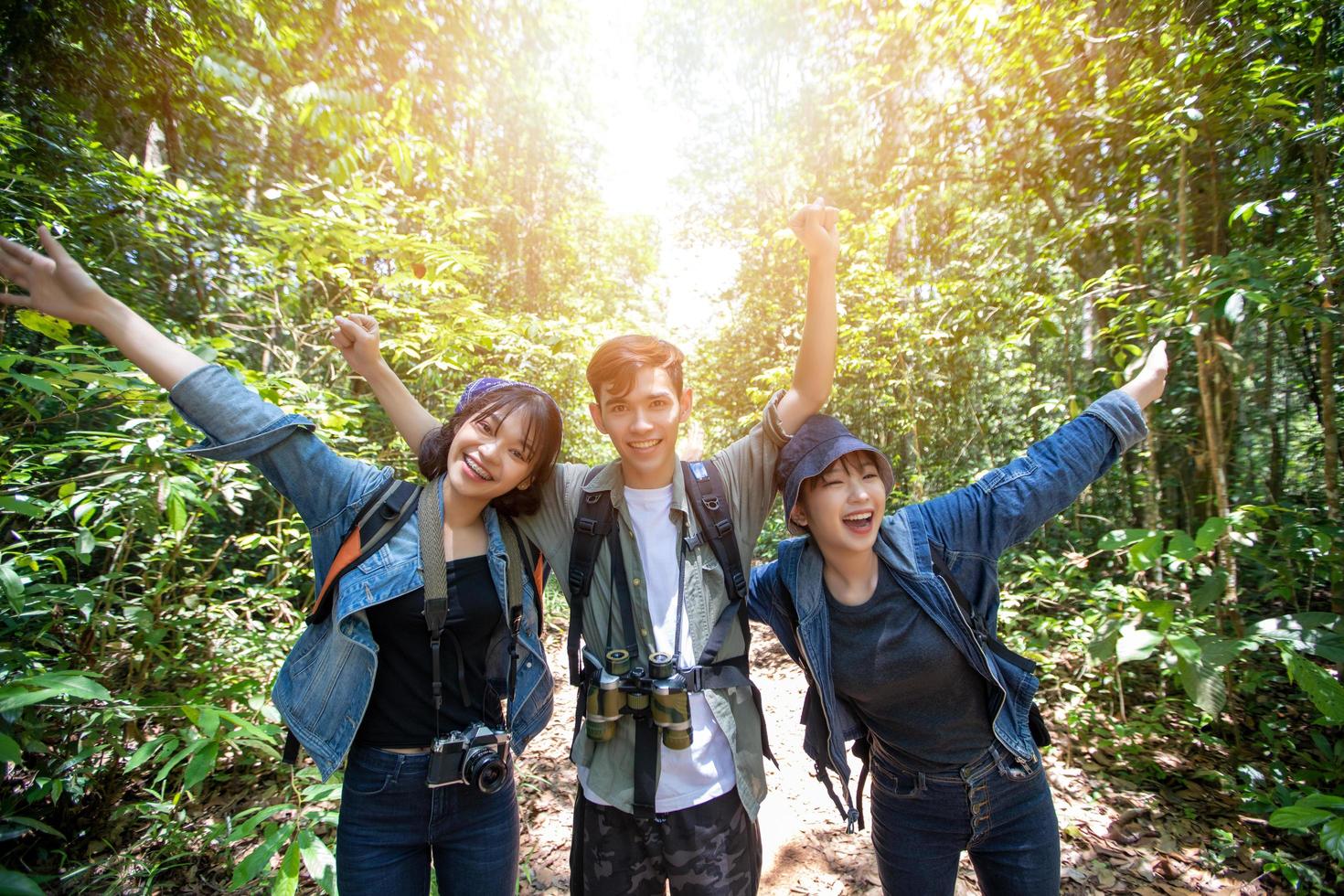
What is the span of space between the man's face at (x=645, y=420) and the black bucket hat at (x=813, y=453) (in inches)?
12.5

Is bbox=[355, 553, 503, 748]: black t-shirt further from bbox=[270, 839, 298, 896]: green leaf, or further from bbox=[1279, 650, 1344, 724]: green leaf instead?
bbox=[1279, 650, 1344, 724]: green leaf

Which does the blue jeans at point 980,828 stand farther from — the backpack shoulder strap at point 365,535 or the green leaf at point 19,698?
the green leaf at point 19,698

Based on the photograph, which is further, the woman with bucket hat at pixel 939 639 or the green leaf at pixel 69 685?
the woman with bucket hat at pixel 939 639

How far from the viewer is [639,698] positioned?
1.51 meters

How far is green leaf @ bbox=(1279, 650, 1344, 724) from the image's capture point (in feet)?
6.29

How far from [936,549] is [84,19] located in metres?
4.74

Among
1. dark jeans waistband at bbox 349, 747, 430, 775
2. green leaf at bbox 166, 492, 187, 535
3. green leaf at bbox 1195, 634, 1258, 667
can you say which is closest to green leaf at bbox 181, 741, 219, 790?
dark jeans waistband at bbox 349, 747, 430, 775

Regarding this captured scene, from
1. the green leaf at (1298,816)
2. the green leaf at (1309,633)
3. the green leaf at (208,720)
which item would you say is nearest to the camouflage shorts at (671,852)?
the green leaf at (208,720)

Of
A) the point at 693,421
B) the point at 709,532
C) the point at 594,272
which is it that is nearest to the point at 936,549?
the point at 709,532

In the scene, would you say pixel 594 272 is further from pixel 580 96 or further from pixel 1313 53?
pixel 1313 53

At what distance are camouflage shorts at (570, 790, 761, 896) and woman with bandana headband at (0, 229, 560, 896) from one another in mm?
278

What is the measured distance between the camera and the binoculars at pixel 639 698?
4.83 ft

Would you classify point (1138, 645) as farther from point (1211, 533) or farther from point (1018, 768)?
point (1018, 768)

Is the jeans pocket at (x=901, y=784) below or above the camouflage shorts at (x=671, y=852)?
above
